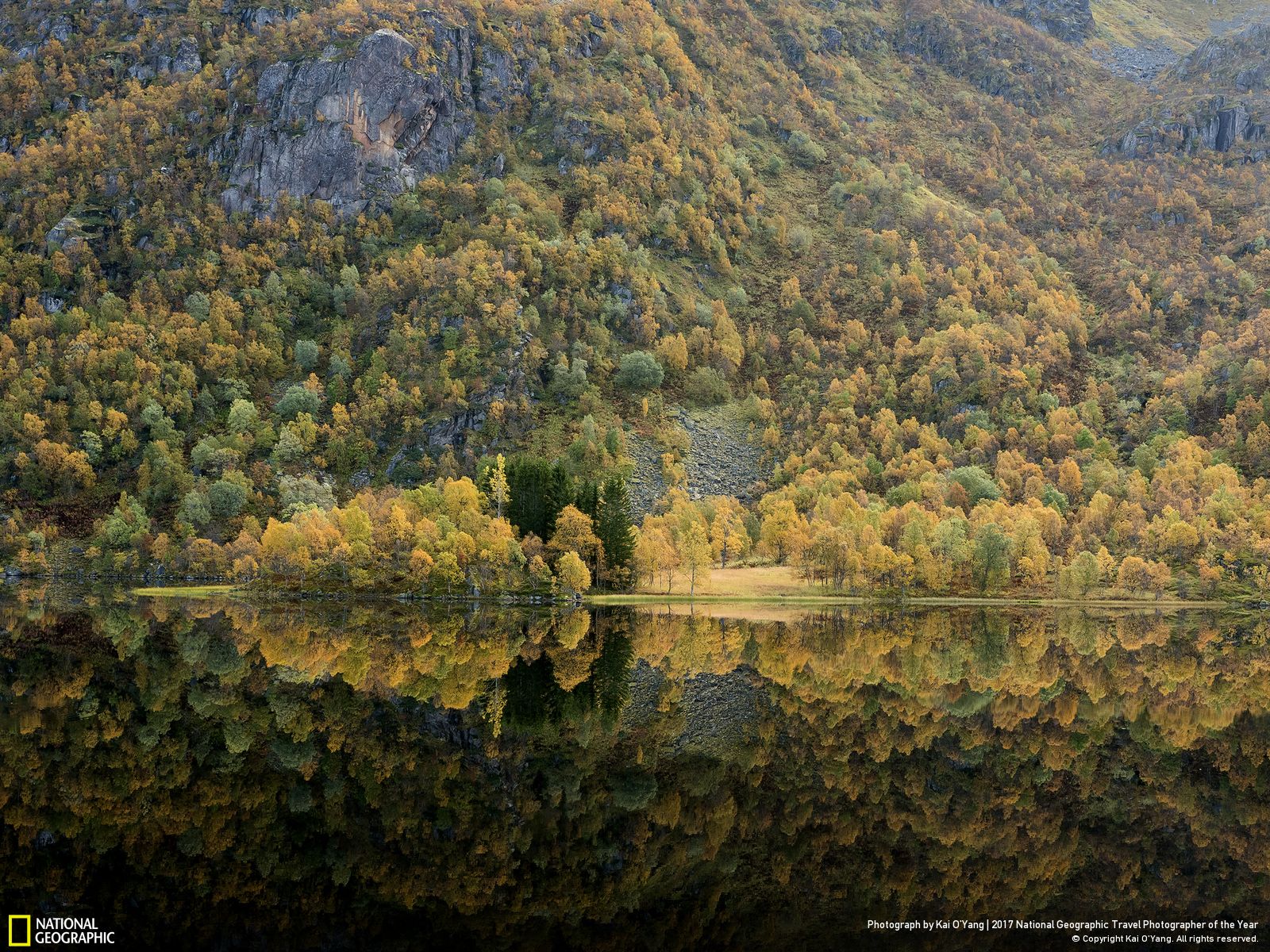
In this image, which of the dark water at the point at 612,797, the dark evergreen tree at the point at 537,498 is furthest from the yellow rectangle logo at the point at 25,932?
the dark evergreen tree at the point at 537,498

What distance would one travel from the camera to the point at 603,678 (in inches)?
2345

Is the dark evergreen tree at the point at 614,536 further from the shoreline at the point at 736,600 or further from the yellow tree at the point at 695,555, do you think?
the yellow tree at the point at 695,555

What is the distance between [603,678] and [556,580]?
6192 cm

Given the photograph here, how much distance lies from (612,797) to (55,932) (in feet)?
56.5

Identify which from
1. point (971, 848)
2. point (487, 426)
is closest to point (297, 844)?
point (971, 848)

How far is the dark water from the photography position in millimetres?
26625

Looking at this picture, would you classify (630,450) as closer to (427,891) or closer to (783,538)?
(783,538)

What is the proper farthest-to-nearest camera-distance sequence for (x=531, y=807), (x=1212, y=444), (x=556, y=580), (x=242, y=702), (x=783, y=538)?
(x=1212, y=444)
(x=783, y=538)
(x=556, y=580)
(x=242, y=702)
(x=531, y=807)

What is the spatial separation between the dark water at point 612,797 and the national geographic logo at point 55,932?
1.81 ft

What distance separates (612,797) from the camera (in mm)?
35875

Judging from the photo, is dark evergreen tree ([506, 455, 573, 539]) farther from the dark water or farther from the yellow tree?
the dark water

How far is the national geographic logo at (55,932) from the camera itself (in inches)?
920

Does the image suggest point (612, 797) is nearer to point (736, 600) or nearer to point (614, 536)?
point (614, 536)

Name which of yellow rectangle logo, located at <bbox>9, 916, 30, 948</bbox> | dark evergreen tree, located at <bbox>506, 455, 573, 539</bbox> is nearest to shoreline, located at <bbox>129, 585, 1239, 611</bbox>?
dark evergreen tree, located at <bbox>506, 455, 573, 539</bbox>
